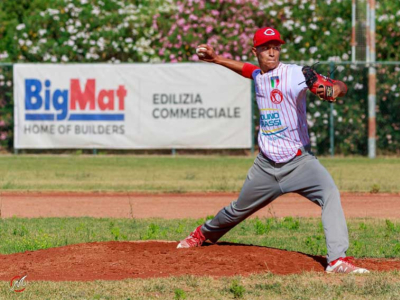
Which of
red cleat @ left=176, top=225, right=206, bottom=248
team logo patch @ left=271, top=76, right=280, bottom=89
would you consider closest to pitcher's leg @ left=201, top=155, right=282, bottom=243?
red cleat @ left=176, top=225, right=206, bottom=248

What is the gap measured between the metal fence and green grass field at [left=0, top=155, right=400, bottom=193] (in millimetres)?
651

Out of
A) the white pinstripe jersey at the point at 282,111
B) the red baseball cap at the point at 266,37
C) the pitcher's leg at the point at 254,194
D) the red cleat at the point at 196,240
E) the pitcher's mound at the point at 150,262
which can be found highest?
the red baseball cap at the point at 266,37

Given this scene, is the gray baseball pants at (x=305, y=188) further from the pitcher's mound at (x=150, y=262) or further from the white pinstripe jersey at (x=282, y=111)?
the pitcher's mound at (x=150, y=262)

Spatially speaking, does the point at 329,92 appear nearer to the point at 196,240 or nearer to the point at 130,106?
the point at 196,240

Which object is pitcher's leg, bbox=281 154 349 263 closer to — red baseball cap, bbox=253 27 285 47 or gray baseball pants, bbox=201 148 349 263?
gray baseball pants, bbox=201 148 349 263

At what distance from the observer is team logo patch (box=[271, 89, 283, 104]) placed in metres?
8.39

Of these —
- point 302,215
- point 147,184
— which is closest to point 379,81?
point 147,184

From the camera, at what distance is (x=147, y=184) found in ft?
60.8

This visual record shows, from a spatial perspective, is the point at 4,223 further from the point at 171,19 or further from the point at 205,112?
the point at 171,19

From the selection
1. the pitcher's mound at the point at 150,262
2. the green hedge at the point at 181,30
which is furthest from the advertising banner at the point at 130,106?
the pitcher's mound at the point at 150,262

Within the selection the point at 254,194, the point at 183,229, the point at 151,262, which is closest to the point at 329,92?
the point at 254,194

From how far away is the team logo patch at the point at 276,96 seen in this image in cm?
839

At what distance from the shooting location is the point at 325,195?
845cm

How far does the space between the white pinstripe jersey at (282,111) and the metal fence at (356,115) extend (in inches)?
629
